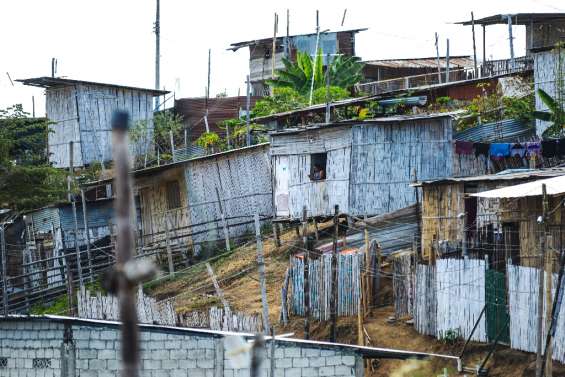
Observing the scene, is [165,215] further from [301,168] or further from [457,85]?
[457,85]

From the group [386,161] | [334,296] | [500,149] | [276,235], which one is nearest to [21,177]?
[276,235]

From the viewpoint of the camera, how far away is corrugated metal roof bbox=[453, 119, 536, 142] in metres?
24.8

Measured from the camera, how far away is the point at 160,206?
99.2 ft

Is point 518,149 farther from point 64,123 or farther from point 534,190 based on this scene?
point 64,123

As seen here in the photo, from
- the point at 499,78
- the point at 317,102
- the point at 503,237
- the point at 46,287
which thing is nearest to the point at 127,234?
the point at 503,237

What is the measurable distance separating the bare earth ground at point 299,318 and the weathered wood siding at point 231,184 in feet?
7.19

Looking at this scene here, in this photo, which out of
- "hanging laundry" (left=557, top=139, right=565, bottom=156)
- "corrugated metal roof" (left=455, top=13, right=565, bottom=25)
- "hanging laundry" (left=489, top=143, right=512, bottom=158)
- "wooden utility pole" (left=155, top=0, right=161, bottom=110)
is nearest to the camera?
"hanging laundry" (left=557, top=139, right=565, bottom=156)

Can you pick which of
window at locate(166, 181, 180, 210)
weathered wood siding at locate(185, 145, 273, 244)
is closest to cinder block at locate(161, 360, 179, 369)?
weathered wood siding at locate(185, 145, 273, 244)

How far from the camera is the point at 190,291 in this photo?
78.8 feet

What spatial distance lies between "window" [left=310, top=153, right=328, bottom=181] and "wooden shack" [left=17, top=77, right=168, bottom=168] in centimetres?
1220

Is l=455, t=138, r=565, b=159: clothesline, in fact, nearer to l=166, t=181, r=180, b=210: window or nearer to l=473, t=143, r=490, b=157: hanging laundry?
l=473, t=143, r=490, b=157: hanging laundry

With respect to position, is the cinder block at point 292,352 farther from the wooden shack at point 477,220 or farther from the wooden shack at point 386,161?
the wooden shack at point 386,161

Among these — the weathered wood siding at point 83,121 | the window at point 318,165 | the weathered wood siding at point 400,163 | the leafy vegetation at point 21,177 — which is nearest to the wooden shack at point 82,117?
the weathered wood siding at point 83,121

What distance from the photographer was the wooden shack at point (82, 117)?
35.7m
